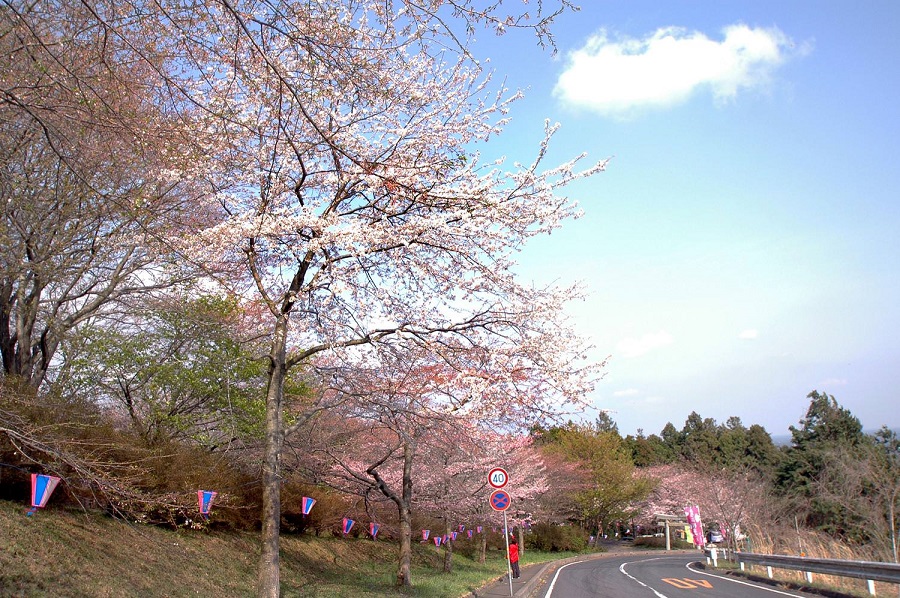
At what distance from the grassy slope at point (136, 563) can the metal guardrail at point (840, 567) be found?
363 inches

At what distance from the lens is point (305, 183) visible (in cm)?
964

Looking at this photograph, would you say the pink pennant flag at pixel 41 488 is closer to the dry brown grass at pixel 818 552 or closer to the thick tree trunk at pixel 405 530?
the thick tree trunk at pixel 405 530

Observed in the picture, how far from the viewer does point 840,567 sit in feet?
47.6

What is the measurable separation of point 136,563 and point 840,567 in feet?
50.9

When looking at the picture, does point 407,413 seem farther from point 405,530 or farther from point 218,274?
point 405,530

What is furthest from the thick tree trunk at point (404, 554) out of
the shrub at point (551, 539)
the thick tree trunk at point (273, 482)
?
the shrub at point (551, 539)

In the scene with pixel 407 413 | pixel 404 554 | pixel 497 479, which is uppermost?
pixel 407 413

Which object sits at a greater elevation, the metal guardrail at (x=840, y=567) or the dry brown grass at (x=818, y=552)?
the metal guardrail at (x=840, y=567)

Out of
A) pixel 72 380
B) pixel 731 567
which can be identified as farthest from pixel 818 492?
pixel 72 380

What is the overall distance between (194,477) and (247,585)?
254 cm

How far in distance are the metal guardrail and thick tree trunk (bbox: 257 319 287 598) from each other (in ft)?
38.7

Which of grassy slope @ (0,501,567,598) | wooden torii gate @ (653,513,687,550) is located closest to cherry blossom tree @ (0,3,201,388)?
grassy slope @ (0,501,567,598)

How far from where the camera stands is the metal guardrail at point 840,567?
12141mm

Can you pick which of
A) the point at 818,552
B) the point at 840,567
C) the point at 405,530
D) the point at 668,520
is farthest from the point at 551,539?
the point at 405,530
